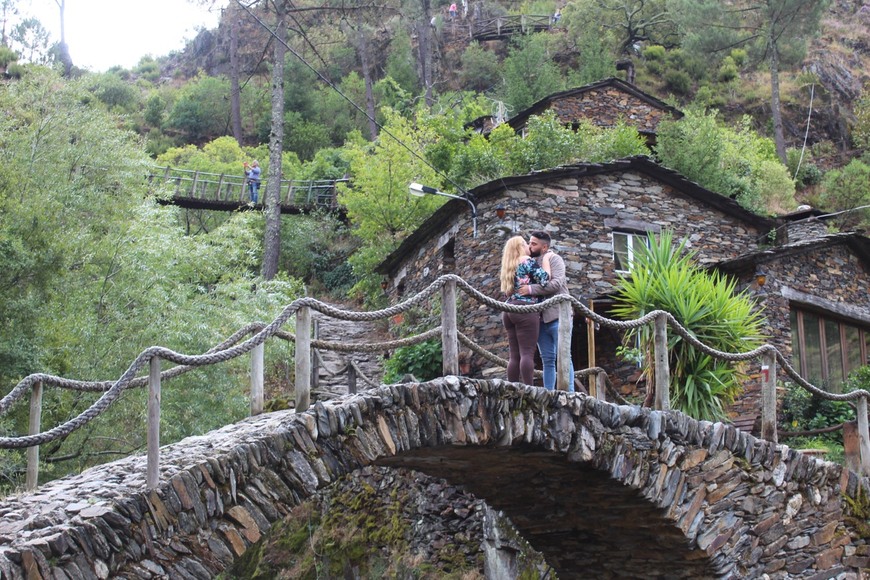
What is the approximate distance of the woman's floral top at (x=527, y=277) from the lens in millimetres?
8961

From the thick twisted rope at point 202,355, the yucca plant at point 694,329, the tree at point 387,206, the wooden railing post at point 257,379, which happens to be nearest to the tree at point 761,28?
the tree at point 387,206

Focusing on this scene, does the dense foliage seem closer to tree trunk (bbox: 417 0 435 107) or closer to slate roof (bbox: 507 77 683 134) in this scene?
slate roof (bbox: 507 77 683 134)

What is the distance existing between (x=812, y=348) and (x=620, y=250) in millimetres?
3810

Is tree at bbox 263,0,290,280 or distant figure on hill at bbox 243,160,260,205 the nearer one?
tree at bbox 263,0,290,280

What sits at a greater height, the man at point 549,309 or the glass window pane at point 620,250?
the glass window pane at point 620,250

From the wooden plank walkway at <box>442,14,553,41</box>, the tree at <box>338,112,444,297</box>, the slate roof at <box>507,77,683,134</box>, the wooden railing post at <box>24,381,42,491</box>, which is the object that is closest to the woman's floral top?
the wooden railing post at <box>24,381,42,491</box>

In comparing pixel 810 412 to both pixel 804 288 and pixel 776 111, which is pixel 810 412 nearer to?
pixel 804 288

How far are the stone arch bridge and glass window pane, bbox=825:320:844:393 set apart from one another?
21.2 ft

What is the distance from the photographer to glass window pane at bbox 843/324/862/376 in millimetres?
17844

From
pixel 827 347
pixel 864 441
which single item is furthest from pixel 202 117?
pixel 864 441

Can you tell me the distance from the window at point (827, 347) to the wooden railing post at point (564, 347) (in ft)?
30.9

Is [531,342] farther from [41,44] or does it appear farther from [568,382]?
[41,44]

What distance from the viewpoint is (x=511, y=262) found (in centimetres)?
898

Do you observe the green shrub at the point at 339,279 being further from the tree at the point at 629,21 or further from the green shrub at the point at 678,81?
the tree at the point at 629,21
